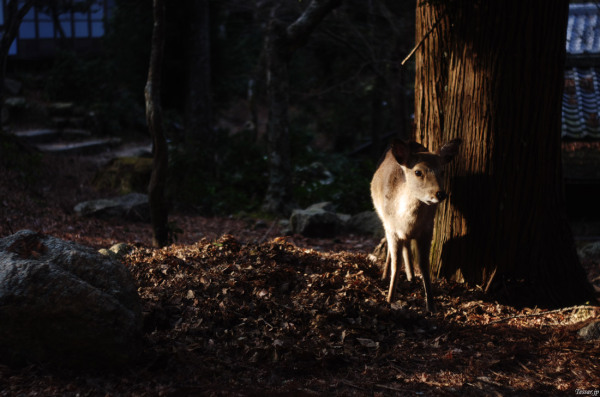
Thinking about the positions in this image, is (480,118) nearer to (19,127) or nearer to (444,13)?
(444,13)

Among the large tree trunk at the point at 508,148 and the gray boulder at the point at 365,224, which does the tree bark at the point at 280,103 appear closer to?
the gray boulder at the point at 365,224

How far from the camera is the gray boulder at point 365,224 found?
10672 millimetres

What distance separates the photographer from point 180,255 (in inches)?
239

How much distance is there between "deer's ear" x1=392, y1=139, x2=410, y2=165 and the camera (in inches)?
202

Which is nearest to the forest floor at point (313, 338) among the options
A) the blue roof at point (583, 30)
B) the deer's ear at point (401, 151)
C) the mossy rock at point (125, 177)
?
the deer's ear at point (401, 151)

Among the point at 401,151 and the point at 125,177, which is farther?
the point at 125,177

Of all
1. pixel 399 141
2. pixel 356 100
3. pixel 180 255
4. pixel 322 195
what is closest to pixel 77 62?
pixel 356 100

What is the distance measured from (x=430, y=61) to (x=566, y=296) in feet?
8.73

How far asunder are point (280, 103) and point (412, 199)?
→ 7.27m

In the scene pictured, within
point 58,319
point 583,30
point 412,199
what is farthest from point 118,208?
point 583,30

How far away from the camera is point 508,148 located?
5.50 m

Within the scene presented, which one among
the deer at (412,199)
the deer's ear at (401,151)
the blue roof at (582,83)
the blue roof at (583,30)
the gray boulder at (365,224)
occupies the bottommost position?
the gray boulder at (365,224)

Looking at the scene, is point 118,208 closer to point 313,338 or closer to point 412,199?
point 412,199

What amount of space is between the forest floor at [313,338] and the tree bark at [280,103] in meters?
5.73
